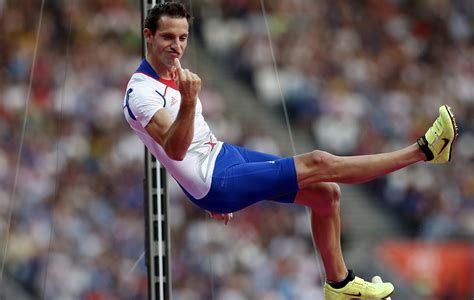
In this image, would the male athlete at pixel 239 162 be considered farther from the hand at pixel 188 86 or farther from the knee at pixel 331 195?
the hand at pixel 188 86

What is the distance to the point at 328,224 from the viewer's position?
15.6 feet

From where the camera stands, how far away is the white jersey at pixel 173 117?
4465mm

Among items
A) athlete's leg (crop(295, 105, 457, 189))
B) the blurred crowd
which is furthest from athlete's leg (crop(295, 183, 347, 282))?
the blurred crowd

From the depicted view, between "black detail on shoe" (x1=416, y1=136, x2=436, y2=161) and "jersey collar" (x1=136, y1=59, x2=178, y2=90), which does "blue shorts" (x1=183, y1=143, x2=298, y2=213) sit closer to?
"jersey collar" (x1=136, y1=59, x2=178, y2=90)

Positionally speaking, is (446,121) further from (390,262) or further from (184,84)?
(390,262)

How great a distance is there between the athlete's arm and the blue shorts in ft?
1.14

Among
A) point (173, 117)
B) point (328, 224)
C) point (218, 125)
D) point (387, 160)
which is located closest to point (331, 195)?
point (328, 224)

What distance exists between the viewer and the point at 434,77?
35.2 feet

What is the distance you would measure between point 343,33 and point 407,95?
874mm

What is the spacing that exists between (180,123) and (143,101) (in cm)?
34

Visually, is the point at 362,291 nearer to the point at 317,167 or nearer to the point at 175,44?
the point at 317,167

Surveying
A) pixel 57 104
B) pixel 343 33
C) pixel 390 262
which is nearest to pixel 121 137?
pixel 57 104

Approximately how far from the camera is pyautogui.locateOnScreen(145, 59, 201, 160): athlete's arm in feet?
13.4

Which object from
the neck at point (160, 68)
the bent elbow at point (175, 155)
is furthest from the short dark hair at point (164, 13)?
the bent elbow at point (175, 155)
